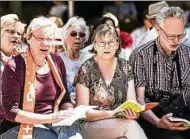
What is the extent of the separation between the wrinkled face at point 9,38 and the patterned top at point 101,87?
91cm

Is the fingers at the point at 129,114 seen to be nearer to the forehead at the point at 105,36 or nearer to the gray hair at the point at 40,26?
the forehead at the point at 105,36

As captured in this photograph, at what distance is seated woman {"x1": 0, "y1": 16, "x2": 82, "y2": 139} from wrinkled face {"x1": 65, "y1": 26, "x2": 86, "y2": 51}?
816mm

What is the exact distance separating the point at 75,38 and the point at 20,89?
118 centimetres

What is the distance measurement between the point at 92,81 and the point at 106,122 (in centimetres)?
35

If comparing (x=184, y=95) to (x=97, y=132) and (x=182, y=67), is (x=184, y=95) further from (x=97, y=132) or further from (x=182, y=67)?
(x=97, y=132)

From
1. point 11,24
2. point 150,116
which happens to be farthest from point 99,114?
point 11,24

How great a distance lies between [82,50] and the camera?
522 centimetres

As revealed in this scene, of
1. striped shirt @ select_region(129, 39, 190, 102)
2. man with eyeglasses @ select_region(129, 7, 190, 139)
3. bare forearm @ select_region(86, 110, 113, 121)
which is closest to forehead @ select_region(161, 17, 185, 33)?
man with eyeglasses @ select_region(129, 7, 190, 139)

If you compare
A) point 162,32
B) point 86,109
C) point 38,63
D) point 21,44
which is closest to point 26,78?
point 38,63

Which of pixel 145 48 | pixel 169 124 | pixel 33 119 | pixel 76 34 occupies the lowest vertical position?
pixel 169 124

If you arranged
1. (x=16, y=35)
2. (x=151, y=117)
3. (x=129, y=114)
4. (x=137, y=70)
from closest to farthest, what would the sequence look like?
1. (x=129, y=114)
2. (x=151, y=117)
3. (x=137, y=70)
4. (x=16, y=35)

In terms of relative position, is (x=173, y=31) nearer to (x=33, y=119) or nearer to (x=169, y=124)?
(x=169, y=124)

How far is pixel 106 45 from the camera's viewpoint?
14.3 ft

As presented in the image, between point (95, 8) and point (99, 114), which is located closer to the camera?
point (99, 114)
